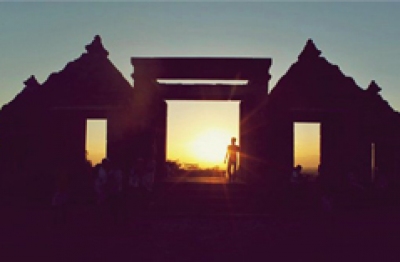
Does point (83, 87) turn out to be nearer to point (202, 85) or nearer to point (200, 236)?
point (202, 85)

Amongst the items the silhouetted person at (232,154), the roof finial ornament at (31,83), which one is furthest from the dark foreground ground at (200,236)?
the roof finial ornament at (31,83)

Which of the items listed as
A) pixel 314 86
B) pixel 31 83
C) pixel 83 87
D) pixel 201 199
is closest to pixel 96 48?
pixel 83 87

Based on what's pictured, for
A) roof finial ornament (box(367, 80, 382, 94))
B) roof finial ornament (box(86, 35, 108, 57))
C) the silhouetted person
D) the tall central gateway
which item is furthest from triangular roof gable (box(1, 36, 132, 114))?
roof finial ornament (box(367, 80, 382, 94))

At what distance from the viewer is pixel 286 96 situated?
925 inches

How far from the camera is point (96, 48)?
79.3 ft

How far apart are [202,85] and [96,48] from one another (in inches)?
212

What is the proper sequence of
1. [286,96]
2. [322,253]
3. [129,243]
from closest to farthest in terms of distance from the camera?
[322,253]
[129,243]
[286,96]

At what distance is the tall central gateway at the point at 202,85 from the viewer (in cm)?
2084

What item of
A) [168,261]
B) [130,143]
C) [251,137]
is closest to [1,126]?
[130,143]

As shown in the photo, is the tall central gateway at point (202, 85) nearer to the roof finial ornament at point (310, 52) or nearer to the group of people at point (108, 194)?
the roof finial ornament at point (310, 52)

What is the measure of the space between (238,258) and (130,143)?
945cm

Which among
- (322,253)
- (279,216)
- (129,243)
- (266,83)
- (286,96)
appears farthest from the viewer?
(286,96)

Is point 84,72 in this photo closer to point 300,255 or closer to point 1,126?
point 1,126

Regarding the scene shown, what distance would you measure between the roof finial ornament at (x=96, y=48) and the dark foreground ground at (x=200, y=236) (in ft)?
25.9
